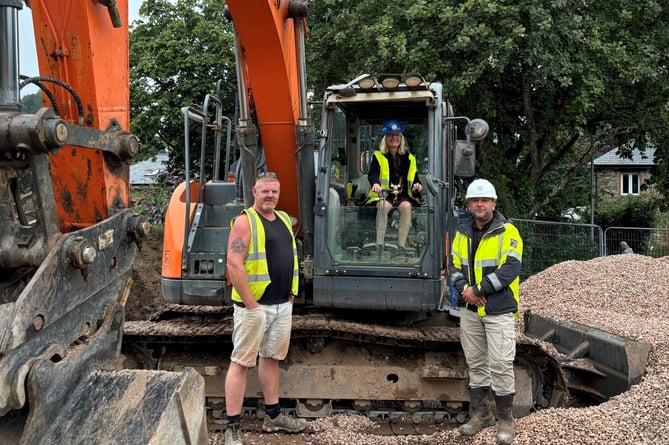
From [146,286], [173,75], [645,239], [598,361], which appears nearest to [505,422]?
[598,361]

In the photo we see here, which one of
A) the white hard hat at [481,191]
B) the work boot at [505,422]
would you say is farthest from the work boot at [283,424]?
the white hard hat at [481,191]

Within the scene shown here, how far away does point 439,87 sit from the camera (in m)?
5.13

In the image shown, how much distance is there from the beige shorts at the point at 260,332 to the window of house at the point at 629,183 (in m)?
31.4

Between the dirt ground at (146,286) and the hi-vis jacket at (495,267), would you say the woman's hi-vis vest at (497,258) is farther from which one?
the dirt ground at (146,286)

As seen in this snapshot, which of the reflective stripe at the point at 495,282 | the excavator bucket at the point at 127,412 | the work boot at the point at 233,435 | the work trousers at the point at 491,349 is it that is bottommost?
the work boot at the point at 233,435

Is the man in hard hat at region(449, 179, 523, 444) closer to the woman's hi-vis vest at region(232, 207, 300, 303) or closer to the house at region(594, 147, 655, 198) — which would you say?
the woman's hi-vis vest at region(232, 207, 300, 303)

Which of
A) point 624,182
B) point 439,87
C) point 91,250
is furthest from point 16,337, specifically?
point 624,182

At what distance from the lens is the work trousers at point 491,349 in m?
4.25

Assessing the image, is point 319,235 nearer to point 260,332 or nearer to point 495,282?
point 260,332

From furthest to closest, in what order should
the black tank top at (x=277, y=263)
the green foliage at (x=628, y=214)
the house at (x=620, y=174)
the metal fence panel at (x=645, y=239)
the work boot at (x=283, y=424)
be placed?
the house at (x=620, y=174) < the green foliage at (x=628, y=214) < the metal fence panel at (x=645, y=239) < the work boot at (x=283, y=424) < the black tank top at (x=277, y=263)

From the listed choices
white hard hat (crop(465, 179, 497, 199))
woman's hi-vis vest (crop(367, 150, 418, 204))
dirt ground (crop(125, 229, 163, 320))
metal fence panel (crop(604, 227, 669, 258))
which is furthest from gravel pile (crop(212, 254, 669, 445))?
metal fence panel (crop(604, 227, 669, 258))

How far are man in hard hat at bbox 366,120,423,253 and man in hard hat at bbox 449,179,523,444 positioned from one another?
616 millimetres

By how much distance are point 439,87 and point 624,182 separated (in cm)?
3063

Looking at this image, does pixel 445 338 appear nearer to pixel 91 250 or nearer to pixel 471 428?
pixel 471 428
